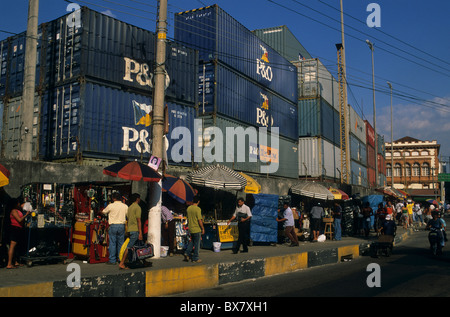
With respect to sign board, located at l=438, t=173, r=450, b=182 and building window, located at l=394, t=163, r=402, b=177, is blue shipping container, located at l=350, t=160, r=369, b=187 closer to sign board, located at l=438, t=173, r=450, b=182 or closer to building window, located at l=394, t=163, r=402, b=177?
sign board, located at l=438, t=173, r=450, b=182

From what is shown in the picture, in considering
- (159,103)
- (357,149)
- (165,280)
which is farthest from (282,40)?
(165,280)

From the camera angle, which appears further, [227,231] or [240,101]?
[240,101]

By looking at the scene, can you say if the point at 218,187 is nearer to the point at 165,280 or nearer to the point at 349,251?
the point at 349,251

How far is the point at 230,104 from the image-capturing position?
64.3ft

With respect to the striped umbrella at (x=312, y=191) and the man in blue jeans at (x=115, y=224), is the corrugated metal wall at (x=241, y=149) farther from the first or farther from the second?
the man in blue jeans at (x=115, y=224)

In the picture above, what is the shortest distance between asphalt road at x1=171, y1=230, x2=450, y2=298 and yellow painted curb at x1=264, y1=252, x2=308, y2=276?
0.29 metres

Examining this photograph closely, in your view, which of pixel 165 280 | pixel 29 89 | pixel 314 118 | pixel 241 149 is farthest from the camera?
pixel 314 118

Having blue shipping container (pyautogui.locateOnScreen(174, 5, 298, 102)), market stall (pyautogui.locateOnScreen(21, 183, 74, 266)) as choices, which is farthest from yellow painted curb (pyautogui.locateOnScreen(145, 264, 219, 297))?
blue shipping container (pyautogui.locateOnScreen(174, 5, 298, 102))

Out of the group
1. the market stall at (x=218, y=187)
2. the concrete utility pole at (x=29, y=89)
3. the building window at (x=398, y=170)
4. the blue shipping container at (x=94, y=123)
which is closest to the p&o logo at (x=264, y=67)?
the blue shipping container at (x=94, y=123)

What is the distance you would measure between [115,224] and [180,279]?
2108mm

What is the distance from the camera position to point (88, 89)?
13.4 meters
